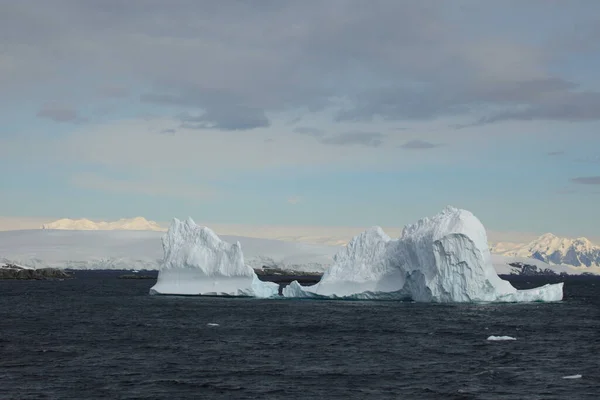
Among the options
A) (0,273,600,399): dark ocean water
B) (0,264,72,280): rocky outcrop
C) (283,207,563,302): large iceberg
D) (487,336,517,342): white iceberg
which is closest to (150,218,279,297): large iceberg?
(283,207,563,302): large iceberg

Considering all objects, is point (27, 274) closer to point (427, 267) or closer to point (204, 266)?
point (204, 266)

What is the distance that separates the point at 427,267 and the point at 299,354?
93.5 ft

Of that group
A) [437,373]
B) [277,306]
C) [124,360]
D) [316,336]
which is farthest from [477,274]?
[124,360]

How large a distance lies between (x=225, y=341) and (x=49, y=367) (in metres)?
11.4

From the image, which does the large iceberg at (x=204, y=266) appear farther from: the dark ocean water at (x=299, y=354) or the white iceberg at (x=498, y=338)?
the white iceberg at (x=498, y=338)

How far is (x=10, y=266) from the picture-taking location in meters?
164

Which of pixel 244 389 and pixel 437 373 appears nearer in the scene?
pixel 244 389

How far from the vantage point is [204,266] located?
75625 millimetres

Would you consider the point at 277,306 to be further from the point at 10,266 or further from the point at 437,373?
the point at 10,266

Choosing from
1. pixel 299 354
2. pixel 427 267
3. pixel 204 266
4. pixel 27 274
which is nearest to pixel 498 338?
pixel 299 354

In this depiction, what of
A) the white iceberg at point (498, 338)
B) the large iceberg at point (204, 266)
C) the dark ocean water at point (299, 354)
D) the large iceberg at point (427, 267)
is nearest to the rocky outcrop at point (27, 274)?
the large iceberg at point (204, 266)

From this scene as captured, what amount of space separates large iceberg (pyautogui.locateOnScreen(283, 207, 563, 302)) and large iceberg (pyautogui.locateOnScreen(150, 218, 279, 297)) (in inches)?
341

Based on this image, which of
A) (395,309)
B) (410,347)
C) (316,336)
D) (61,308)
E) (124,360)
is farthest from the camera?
(61,308)

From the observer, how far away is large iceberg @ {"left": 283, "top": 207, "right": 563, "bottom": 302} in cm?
6138
